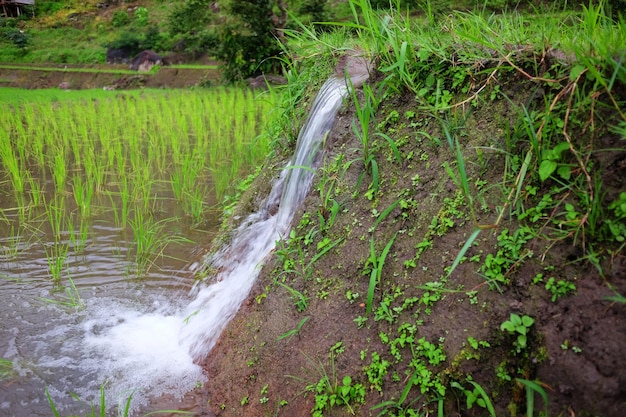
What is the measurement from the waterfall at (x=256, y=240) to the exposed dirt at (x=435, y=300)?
16 centimetres

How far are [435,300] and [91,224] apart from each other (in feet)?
9.51

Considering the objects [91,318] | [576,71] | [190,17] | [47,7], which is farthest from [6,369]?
[47,7]

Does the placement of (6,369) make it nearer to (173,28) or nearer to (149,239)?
(149,239)

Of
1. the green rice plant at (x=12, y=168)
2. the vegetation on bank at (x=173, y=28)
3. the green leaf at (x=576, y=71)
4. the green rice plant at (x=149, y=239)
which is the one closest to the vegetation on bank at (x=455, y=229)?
the green leaf at (x=576, y=71)

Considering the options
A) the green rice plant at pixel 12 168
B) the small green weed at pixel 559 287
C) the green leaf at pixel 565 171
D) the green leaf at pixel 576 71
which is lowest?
the green rice plant at pixel 12 168

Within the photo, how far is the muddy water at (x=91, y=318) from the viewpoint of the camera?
1896 mm

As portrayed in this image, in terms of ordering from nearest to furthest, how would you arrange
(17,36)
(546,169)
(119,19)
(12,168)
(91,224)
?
(546,169)
(91,224)
(12,168)
(17,36)
(119,19)

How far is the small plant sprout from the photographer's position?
121cm

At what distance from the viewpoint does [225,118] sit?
572 cm

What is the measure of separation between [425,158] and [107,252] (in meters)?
2.31

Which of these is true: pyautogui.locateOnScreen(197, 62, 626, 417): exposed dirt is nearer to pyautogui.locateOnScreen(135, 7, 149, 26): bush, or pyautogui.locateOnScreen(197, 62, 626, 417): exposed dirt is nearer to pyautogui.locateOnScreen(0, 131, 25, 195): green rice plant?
pyautogui.locateOnScreen(0, 131, 25, 195): green rice plant

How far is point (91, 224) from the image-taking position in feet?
11.2

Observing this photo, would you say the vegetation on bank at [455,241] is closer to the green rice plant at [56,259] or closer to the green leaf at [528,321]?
the green leaf at [528,321]

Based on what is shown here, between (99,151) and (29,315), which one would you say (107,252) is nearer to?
(29,315)
